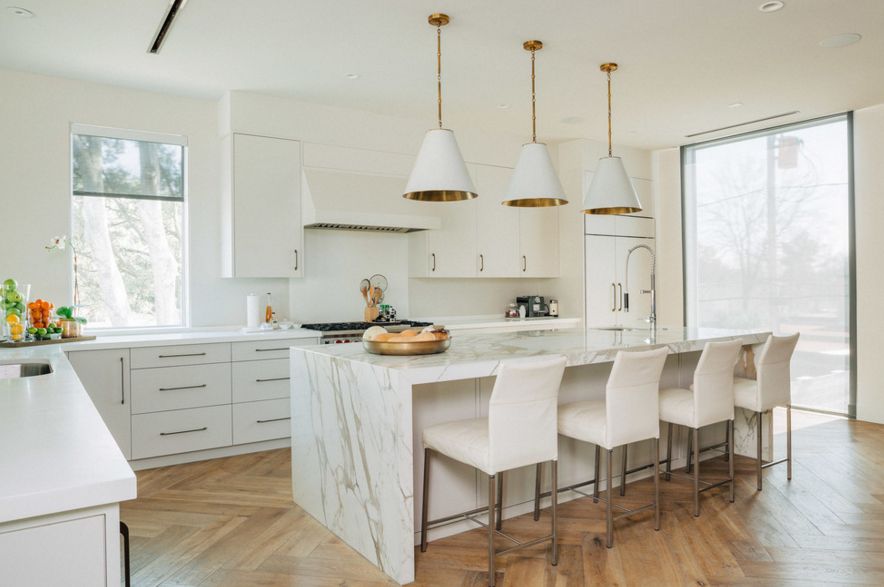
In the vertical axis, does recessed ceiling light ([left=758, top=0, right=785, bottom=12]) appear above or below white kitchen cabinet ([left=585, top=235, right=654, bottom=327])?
above

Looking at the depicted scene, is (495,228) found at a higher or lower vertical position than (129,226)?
higher

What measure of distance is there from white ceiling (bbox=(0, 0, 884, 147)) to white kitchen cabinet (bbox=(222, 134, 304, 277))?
1.47ft

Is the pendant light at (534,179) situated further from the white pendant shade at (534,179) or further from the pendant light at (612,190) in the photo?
the pendant light at (612,190)

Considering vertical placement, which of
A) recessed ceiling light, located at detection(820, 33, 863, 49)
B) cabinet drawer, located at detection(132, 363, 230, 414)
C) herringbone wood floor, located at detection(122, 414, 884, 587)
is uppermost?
recessed ceiling light, located at detection(820, 33, 863, 49)

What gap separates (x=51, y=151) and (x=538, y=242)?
168 inches

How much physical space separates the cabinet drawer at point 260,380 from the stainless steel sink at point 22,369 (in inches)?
59.6

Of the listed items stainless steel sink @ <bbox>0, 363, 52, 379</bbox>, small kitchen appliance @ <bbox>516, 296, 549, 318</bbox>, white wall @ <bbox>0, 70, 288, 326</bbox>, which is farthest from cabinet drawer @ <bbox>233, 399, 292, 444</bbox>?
small kitchen appliance @ <bbox>516, 296, 549, 318</bbox>

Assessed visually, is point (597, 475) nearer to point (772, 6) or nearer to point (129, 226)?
point (772, 6)

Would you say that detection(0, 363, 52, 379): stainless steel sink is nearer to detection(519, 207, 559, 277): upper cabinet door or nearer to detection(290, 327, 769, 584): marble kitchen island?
detection(290, 327, 769, 584): marble kitchen island

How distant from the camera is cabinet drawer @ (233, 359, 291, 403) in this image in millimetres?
4441

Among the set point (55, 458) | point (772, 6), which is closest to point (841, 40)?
point (772, 6)

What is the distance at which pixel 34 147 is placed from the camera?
4301mm

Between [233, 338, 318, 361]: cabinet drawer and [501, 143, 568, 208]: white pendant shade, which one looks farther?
[233, 338, 318, 361]: cabinet drawer

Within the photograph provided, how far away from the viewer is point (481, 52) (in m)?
3.94
